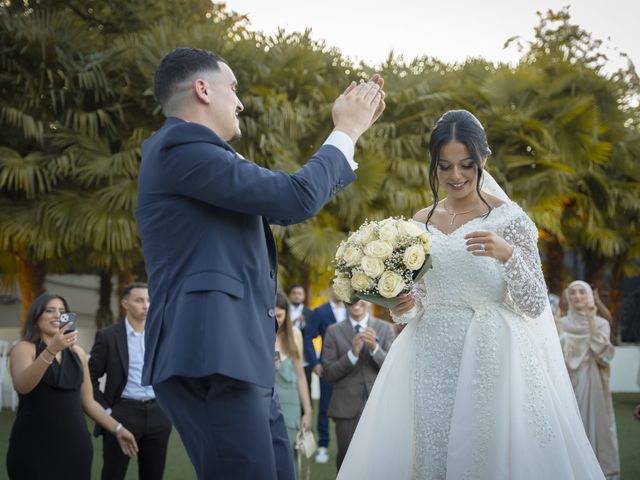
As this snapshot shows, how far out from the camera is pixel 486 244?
399 centimetres

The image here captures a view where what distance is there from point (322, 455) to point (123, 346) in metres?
4.58

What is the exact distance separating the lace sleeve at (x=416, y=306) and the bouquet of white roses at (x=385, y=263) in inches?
10.1

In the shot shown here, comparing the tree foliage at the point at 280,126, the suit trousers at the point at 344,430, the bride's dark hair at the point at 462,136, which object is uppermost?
the tree foliage at the point at 280,126

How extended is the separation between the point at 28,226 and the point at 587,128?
36.6ft

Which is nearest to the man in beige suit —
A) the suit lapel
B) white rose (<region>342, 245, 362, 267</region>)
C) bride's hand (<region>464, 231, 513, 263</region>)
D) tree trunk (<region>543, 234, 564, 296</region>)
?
the suit lapel

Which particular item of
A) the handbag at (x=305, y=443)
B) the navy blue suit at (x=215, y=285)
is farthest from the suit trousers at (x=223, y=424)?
the handbag at (x=305, y=443)

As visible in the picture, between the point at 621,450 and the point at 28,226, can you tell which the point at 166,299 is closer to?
the point at 621,450

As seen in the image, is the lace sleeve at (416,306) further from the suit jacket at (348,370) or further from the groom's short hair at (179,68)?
the suit jacket at (348,370)

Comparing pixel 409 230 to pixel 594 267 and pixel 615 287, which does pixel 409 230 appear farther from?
pixel 615 287

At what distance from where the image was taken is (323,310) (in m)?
12.0

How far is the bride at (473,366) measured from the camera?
4047 mm

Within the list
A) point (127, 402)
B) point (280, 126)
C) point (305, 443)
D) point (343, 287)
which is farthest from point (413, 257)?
point (280, 126)

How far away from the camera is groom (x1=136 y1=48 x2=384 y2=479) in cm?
296

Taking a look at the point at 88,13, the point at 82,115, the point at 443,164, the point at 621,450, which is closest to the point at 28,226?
the point at 82,115
